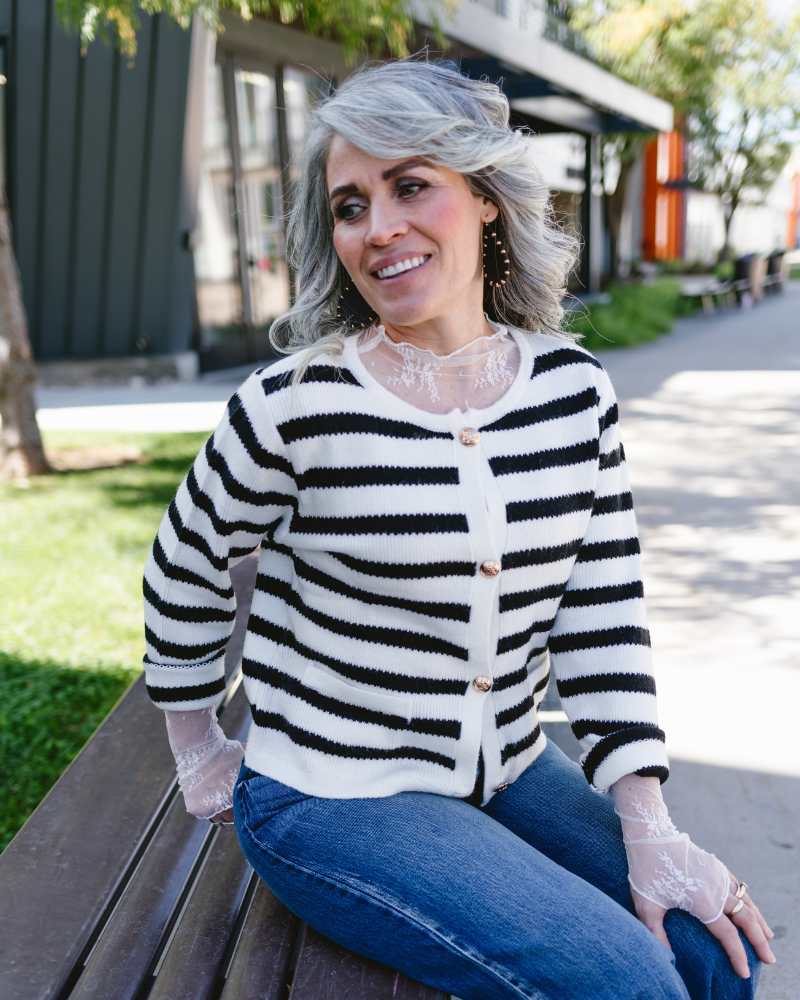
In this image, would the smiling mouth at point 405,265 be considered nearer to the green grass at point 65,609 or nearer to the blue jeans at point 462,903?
the blue jeans at point 462,903

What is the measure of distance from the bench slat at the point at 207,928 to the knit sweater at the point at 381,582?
0.26 metres

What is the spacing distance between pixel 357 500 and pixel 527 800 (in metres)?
0.65

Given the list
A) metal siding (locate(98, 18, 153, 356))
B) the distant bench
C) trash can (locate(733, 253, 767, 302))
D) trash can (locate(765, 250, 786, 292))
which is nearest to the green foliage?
metal siding (locate(98, 18, 153, 356))

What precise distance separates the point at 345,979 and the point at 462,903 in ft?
0.73

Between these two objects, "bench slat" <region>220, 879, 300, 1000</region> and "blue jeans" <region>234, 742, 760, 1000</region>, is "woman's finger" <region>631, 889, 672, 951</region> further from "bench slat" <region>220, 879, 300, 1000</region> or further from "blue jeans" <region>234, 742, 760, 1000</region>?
"bench slat" <region>220, 879, 300, 1000</region>

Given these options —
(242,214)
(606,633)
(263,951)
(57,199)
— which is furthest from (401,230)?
(242,214)

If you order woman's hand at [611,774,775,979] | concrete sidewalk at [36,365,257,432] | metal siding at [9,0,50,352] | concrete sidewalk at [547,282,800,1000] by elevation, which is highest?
metal siding at [9,0,50,352]

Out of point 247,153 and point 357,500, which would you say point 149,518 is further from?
point 247,153

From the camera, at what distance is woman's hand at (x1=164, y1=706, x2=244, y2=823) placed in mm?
1808

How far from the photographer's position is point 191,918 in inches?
65.3

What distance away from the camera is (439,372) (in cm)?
180

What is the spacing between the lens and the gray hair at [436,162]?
1676 mm

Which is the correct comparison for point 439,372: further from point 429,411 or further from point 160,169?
point 160,169

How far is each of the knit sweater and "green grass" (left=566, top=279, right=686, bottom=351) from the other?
9289 millimetres
